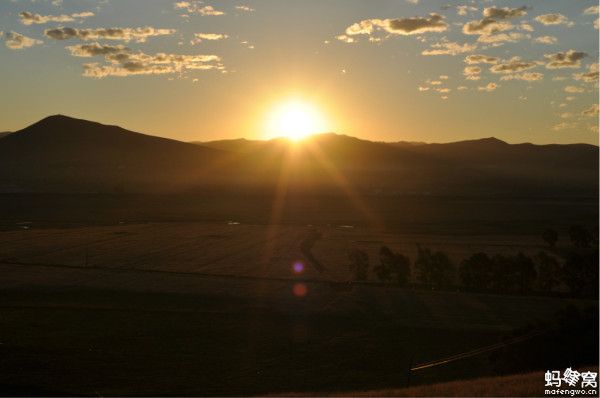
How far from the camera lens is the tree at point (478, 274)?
230 feet

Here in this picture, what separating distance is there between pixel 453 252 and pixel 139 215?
8257 centimetres

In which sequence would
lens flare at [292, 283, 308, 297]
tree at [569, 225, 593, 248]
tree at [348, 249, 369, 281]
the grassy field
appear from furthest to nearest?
tree at [569, 225, 593, 248] < the grassy field < tree at [348, 249, 369, 281] < lens flare at [292, 283, 308, 297]

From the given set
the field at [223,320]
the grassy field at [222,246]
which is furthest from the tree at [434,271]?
the grassy field at [222,246]

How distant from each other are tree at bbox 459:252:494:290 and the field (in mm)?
5901

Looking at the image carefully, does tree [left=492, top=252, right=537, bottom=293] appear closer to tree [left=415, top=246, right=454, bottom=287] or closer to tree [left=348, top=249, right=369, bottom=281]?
tree [left=415, top=246, right=454, bottom=287]

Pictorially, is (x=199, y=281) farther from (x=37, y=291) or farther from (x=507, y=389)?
(x=507, y=389)

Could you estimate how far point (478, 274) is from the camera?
7031cm

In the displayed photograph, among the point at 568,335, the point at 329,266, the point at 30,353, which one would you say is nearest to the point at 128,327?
the point at 30,353

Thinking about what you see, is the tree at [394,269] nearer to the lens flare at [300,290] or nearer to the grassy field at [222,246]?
the grassy field at [222,246]

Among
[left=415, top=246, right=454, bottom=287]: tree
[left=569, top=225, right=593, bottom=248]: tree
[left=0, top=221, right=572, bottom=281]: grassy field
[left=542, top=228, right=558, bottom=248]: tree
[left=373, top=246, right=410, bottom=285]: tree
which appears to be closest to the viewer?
[left=415, top=246, right=454, bottom=287]: tree

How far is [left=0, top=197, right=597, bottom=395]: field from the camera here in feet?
131

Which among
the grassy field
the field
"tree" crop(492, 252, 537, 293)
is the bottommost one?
the field

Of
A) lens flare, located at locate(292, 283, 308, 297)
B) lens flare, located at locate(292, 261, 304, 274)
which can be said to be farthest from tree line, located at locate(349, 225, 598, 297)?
lens flare, located at locate(292, 283, 308, 297)

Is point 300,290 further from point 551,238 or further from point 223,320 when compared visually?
point 551,238
